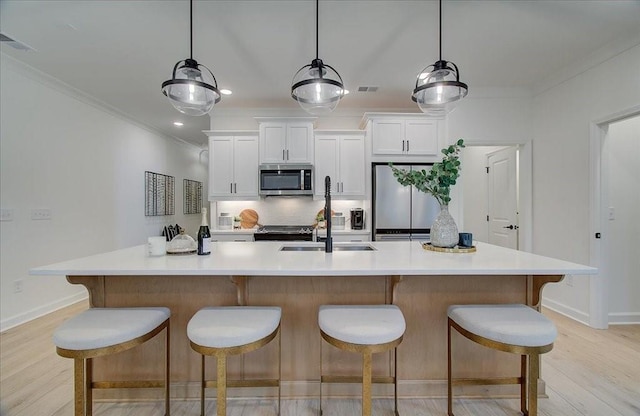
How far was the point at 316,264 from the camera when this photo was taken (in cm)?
157

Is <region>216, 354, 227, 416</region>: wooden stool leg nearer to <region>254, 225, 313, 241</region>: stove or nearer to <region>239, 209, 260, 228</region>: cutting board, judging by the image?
<region>254, 225, 313, 241</region>: stove

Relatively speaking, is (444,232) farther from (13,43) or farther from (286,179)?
(13,43)

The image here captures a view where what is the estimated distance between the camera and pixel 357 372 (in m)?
1.88

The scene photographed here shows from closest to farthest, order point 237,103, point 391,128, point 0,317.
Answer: point 0,317, point 391,128, point 237,103

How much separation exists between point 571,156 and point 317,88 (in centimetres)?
311

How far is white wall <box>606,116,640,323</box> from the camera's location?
10.1ft

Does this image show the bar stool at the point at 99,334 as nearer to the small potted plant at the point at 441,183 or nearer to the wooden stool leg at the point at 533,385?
the small potted plant at the point at 441,183

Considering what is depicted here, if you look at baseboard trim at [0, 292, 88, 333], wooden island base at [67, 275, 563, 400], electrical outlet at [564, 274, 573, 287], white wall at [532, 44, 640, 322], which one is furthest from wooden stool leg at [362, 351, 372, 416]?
baseboard trim at [0, 292, 88, 333]

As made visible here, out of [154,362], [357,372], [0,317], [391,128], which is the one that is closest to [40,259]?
[0,317]

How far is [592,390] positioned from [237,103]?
4.69 m

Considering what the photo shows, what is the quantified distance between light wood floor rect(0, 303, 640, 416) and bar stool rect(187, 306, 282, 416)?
64 centimetres

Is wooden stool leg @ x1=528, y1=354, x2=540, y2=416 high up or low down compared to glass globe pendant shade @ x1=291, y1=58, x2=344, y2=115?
down

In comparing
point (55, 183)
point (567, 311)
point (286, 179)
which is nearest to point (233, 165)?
point (286, 179)

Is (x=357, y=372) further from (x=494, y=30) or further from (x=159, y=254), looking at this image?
(x=494, y=30)
